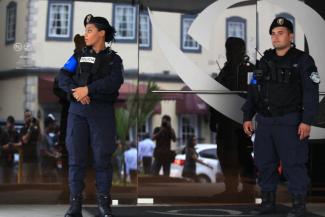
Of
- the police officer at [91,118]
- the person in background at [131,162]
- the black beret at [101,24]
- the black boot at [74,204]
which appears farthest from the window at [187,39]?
the black boot at [74,204]

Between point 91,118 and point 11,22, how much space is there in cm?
202

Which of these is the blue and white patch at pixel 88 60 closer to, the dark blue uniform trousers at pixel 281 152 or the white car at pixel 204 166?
the dark blue uniform trousers at pixel 281 152

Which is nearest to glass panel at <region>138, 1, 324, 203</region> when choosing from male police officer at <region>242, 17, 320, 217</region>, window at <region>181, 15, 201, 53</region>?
window at <region>181, 15, 201, 53</region>

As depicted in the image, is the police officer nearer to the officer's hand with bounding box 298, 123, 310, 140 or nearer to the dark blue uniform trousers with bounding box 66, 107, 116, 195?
the dark blue uniform trousers with bounding box 66, 107, 116, 195

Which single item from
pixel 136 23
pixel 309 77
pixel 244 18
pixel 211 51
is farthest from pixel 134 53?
pixel 309 77

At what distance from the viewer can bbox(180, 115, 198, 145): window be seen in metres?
6.62

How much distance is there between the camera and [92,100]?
16.6ft

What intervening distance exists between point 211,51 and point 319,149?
1667 millimetres

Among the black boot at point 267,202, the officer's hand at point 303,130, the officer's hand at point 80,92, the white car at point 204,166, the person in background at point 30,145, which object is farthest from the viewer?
the white car at point 204,166

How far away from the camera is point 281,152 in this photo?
546 cm

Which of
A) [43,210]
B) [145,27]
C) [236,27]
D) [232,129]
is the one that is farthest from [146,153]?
[236,27]

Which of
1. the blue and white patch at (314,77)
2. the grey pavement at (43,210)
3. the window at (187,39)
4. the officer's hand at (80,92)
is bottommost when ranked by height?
the grey pavement at (43,210)

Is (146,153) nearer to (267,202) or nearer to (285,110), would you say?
(267,202)

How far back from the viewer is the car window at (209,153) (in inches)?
260
